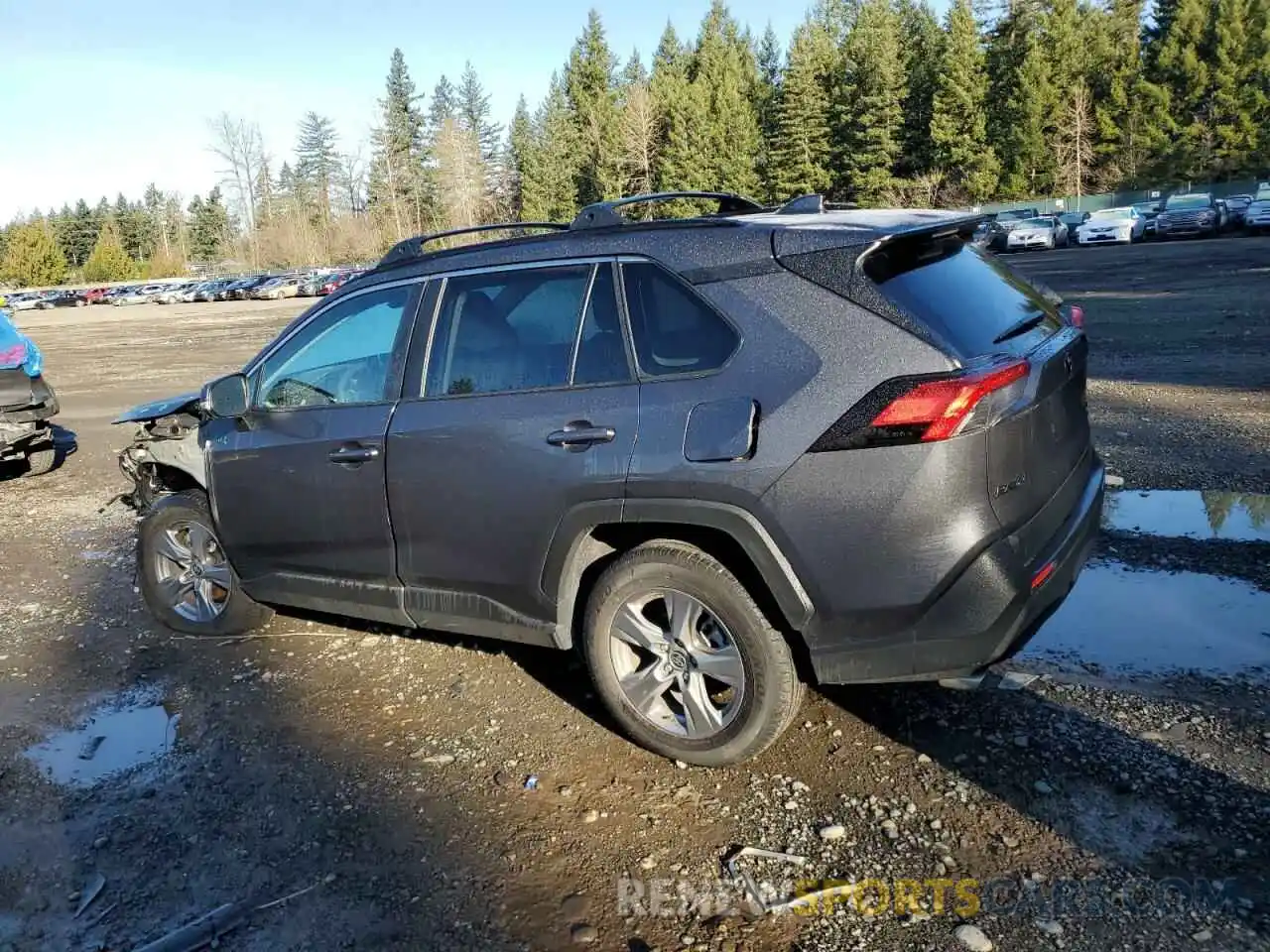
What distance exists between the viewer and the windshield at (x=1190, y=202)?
38.1 metres

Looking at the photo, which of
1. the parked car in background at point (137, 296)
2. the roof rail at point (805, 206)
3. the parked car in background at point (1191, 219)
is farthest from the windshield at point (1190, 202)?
the parked car in background at point (137, 296)

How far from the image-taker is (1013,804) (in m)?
3.24

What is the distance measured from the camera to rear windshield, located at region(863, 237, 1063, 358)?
323 centimetres

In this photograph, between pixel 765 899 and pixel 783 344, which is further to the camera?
pixel 783 344

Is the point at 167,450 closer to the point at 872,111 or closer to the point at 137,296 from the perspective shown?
the point at 872,111

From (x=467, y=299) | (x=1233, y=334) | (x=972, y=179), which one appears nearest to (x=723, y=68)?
(x=972, y=179)

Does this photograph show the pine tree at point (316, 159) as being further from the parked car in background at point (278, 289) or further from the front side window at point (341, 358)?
the front side window at point (341, 358)

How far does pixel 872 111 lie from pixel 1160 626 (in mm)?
72557

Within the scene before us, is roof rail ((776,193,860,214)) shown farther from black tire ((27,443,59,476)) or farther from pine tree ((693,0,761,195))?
pine tree ((693,0,761,195))

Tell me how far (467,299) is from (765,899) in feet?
8.26

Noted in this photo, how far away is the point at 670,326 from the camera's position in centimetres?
355

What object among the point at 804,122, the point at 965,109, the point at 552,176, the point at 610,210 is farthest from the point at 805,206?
the point at 552,176

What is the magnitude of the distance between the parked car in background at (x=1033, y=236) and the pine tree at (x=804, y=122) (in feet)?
107

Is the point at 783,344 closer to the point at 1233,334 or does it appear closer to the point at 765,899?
the point at 765,899
